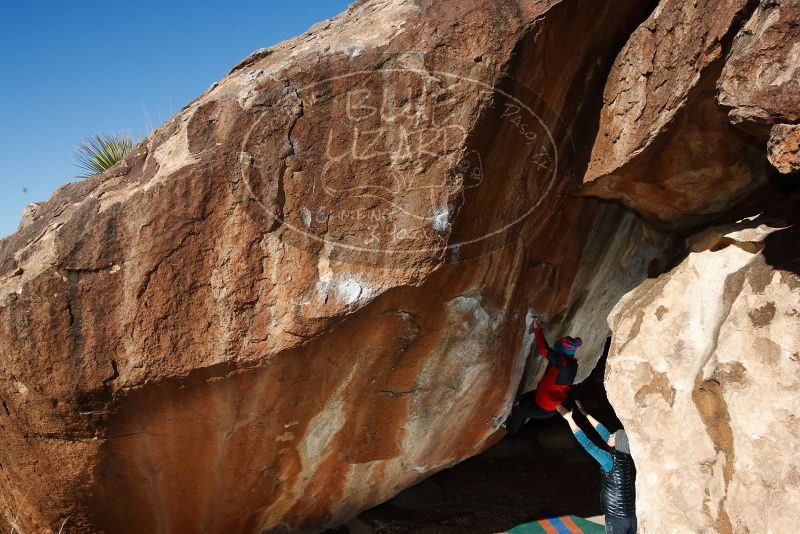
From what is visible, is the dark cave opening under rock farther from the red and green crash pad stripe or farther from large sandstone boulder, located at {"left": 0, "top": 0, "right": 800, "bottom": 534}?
large sandstone boulder, located at {"left": 0, "top": 0, "right": 800, "bottom": 534}

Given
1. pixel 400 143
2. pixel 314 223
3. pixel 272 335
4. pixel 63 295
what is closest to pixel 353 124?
pixel 400 143

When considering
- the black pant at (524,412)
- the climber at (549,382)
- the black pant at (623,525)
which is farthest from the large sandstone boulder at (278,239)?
the black pant at (623,525)

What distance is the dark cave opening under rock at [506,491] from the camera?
4.02 metres

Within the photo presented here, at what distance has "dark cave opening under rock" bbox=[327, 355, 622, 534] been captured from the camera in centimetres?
402

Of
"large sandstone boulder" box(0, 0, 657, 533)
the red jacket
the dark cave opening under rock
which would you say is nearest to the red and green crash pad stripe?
the dark cave opening under rock

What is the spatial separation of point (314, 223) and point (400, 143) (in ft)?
1.77

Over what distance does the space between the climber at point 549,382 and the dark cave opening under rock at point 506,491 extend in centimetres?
56

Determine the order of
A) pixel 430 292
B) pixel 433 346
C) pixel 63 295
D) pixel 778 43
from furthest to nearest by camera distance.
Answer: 1. pixel 433 346
2. pixel 430 292
3. pixel 63 295
4. pixel 778 43

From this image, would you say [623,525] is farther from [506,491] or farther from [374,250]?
[374,250]

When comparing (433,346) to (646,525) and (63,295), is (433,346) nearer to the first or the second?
(646,525)

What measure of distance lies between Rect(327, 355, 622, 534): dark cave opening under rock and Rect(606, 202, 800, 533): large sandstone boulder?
1482 mm

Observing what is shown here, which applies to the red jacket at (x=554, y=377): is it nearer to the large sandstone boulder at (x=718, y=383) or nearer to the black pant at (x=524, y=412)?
the black pant at (x=524, y=412)

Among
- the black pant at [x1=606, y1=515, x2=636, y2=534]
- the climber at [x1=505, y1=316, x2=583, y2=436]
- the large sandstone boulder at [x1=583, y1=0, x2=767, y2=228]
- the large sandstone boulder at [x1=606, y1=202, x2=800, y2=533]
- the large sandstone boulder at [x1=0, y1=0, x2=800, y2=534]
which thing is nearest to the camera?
the large sandstone boulder at [x1=606, y1=202, x2=800, y2=533]

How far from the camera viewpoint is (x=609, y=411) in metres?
5.05
